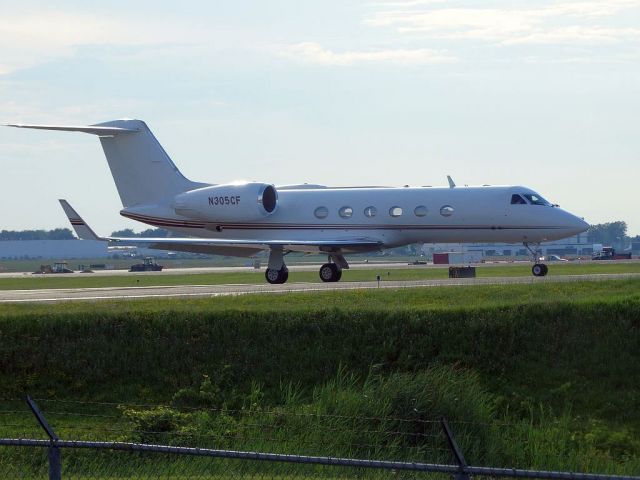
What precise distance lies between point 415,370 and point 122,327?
19.4ft

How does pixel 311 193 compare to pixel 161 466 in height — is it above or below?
above

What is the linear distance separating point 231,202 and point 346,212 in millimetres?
4558

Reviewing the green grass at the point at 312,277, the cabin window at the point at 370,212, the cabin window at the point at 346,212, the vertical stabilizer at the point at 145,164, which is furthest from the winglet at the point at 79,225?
the cabin window at the point at 370,212

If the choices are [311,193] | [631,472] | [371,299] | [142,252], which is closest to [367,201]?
[311,193]

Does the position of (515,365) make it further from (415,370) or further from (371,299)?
(371,299)

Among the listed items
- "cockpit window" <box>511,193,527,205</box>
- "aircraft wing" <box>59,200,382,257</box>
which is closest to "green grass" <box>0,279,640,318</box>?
"cockpit window" <box>511,193,527,205</box>

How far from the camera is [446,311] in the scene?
20.0 m

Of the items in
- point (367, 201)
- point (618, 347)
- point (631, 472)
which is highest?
point (367, 201)

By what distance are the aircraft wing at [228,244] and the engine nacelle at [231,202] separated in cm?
226

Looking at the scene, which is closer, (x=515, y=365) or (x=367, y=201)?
(x=515, y=365)

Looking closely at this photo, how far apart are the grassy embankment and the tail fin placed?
63.5ft

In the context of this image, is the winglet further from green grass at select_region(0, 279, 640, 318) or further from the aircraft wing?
green grass at select_region(0, 279, 640, 318)

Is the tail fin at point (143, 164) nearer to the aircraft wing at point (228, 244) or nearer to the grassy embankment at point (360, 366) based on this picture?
the aircraft wing at point (228, 244)

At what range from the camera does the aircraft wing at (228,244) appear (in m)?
35.3
